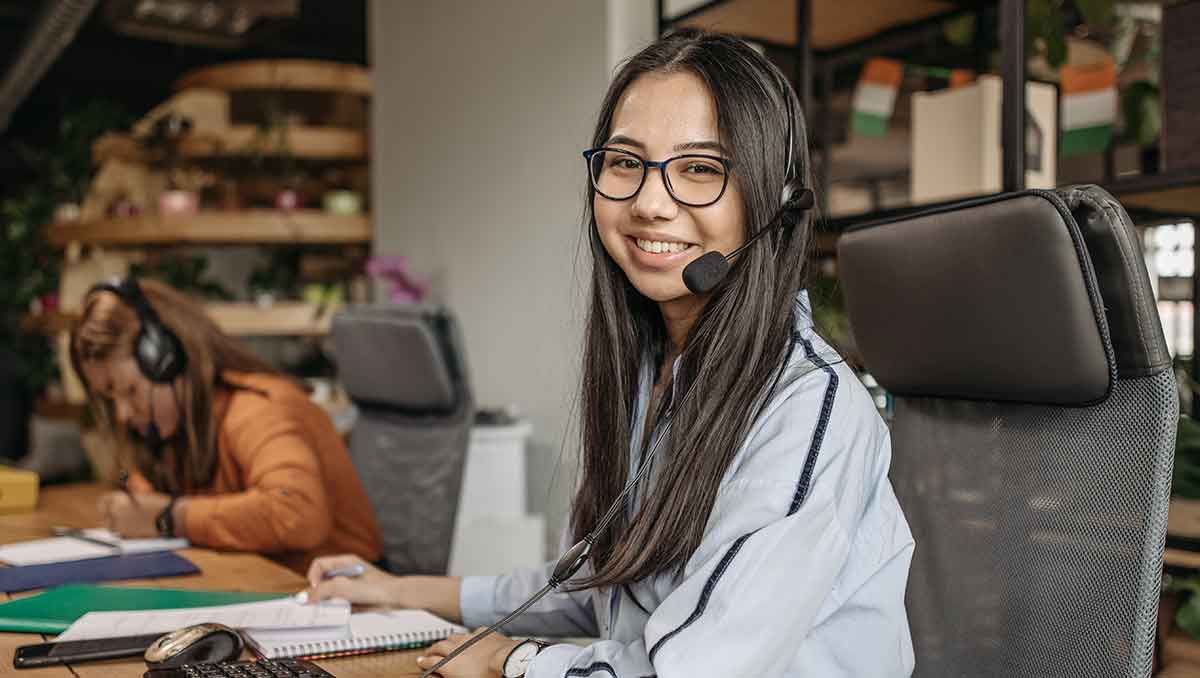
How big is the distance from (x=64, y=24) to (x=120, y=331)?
11.5 ft

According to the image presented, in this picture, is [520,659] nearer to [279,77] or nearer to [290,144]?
[290,144]

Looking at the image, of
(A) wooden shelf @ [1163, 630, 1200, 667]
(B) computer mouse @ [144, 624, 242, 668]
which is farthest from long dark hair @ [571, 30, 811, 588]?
(A) wooden shelf @ [1163, 630, 1200, 667]

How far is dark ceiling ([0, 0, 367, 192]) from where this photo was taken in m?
6.47

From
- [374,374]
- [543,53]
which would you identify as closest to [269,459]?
[374,374]

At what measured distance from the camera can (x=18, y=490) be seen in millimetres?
2238

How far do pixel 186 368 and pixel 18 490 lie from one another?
1.89 feet

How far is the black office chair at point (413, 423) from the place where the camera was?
82.1 inches

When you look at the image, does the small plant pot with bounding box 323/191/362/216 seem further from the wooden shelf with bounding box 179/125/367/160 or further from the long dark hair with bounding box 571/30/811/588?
the long dark hair with bounding box 571/30/811/588

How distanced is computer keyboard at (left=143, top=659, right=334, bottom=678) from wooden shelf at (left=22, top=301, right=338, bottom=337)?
3441 millimetres

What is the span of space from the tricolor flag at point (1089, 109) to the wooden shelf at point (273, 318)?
310 centimetres

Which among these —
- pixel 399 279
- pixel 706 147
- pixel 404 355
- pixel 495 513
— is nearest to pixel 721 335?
pixel 706 147

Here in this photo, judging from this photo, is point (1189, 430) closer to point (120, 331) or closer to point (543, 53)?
point (120, 331)

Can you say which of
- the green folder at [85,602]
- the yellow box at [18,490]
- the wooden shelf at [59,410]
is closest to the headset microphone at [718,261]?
the green folder at [85,602]

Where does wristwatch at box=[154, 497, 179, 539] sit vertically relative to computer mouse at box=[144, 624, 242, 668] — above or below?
below
